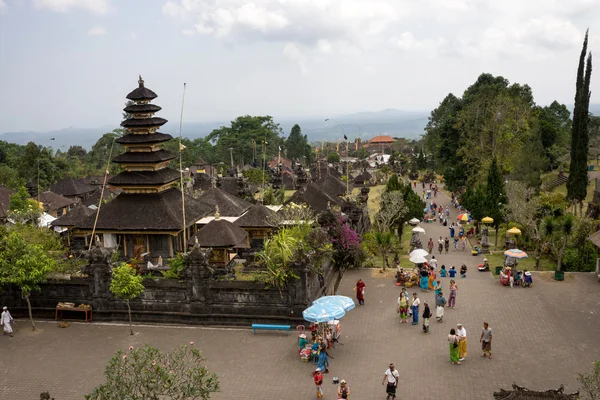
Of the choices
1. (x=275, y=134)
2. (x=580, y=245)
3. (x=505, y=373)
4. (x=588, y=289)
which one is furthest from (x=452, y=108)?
(x=275, y=134)

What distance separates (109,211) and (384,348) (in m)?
16.6

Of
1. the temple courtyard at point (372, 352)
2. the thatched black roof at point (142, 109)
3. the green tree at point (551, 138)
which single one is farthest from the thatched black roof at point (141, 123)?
the green tree at point (551, 138)

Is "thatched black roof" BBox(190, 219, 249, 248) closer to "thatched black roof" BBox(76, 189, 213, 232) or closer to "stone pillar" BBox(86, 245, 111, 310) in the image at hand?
"thatched black roof" BBox(76, 189, 213, 232)

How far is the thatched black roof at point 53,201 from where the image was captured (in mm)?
49875

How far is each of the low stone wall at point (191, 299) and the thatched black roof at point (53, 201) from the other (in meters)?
30.7

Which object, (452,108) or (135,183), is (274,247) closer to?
(135,183)

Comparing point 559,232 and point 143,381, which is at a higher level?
point 143,381

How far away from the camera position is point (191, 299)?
20.1 m

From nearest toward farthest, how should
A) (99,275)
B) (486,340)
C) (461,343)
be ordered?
(461,343), (486,340), (99,275)

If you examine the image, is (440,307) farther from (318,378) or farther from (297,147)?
(297,147)

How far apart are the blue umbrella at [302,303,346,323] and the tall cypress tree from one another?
1033 inches

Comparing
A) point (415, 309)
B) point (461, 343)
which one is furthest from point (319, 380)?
point (415, 309)

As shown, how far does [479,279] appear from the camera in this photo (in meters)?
26.0

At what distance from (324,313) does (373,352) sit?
7.21 ft
